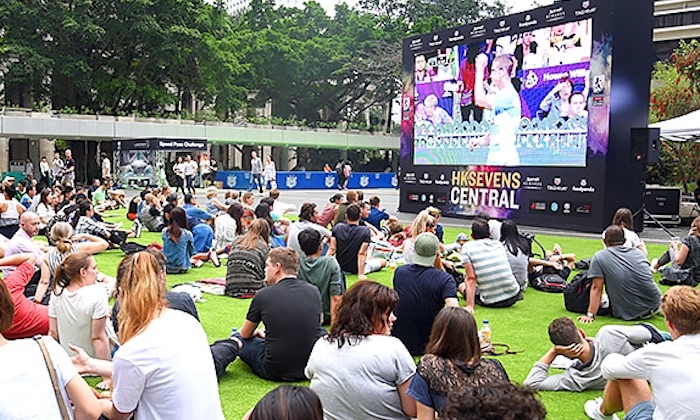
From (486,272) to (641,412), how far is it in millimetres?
4266

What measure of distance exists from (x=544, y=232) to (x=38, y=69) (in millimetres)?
Result: 33421

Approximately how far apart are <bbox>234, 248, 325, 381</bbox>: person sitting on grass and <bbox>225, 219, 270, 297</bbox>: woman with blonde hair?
3.02 meters

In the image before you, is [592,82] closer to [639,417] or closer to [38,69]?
[639,417]

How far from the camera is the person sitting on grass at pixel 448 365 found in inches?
128

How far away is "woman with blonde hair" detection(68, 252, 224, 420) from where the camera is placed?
311 cm

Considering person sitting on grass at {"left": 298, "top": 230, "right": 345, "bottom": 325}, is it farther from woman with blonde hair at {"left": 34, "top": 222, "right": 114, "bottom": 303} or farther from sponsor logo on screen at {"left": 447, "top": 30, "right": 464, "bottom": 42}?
sponsor logo on screen at {"left": 447, "top": 30, "right": 464, "bottom": 42}

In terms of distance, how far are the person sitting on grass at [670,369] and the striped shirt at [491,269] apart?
3.88 m

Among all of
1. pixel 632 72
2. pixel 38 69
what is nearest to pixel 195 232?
pixel 632 72

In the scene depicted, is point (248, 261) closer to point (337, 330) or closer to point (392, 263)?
point (392, 263)

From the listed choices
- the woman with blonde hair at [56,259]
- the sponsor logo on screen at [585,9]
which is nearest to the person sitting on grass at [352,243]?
the woman with blonde hair at [56,259]

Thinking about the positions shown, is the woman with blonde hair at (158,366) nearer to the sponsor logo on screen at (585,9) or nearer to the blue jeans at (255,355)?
the blue jeans at (255,355)

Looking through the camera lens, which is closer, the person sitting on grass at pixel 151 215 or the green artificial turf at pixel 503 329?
the green artificial turf at pixel 503 329

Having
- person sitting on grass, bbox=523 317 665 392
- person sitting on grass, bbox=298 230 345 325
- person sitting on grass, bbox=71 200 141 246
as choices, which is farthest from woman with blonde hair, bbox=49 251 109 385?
person sitting on grass, bbox=71 200 141 246

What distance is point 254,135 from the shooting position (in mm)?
45344
